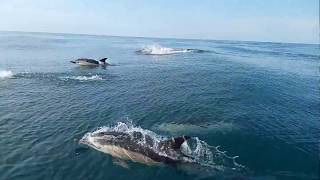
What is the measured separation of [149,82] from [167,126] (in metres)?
22.9

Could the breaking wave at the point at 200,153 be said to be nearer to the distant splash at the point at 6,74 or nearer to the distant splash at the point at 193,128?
the distant splash at the point at 193,128

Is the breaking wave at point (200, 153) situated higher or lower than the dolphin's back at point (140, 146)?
lower

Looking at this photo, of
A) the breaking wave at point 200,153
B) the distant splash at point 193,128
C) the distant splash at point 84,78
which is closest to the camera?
the breaking wave at point 200,153

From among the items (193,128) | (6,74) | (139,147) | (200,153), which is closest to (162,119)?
(193,128)

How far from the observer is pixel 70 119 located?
34.0 meters

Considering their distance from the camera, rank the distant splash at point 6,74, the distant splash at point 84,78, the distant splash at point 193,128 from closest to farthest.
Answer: the distant splash at point 193,128, the distant splash at point 84,78, the distant splash at point 6,74

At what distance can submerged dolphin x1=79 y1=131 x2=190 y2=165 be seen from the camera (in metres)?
24.3

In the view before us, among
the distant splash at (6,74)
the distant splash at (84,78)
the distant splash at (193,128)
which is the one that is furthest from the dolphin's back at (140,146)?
the distant splash at (6,74)

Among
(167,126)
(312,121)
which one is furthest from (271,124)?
(167,126)

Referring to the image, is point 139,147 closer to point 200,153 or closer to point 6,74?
point 200,153

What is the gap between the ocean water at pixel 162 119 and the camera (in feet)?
78.4

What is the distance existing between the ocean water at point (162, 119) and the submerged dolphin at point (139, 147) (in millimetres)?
668

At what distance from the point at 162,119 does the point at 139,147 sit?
9.61 metres

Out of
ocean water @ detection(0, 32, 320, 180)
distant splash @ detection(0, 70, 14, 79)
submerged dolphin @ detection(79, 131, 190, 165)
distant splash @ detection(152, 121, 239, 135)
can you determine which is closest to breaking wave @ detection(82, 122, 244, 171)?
submerged dolphin @ detection(79, 131, 190, 165)
